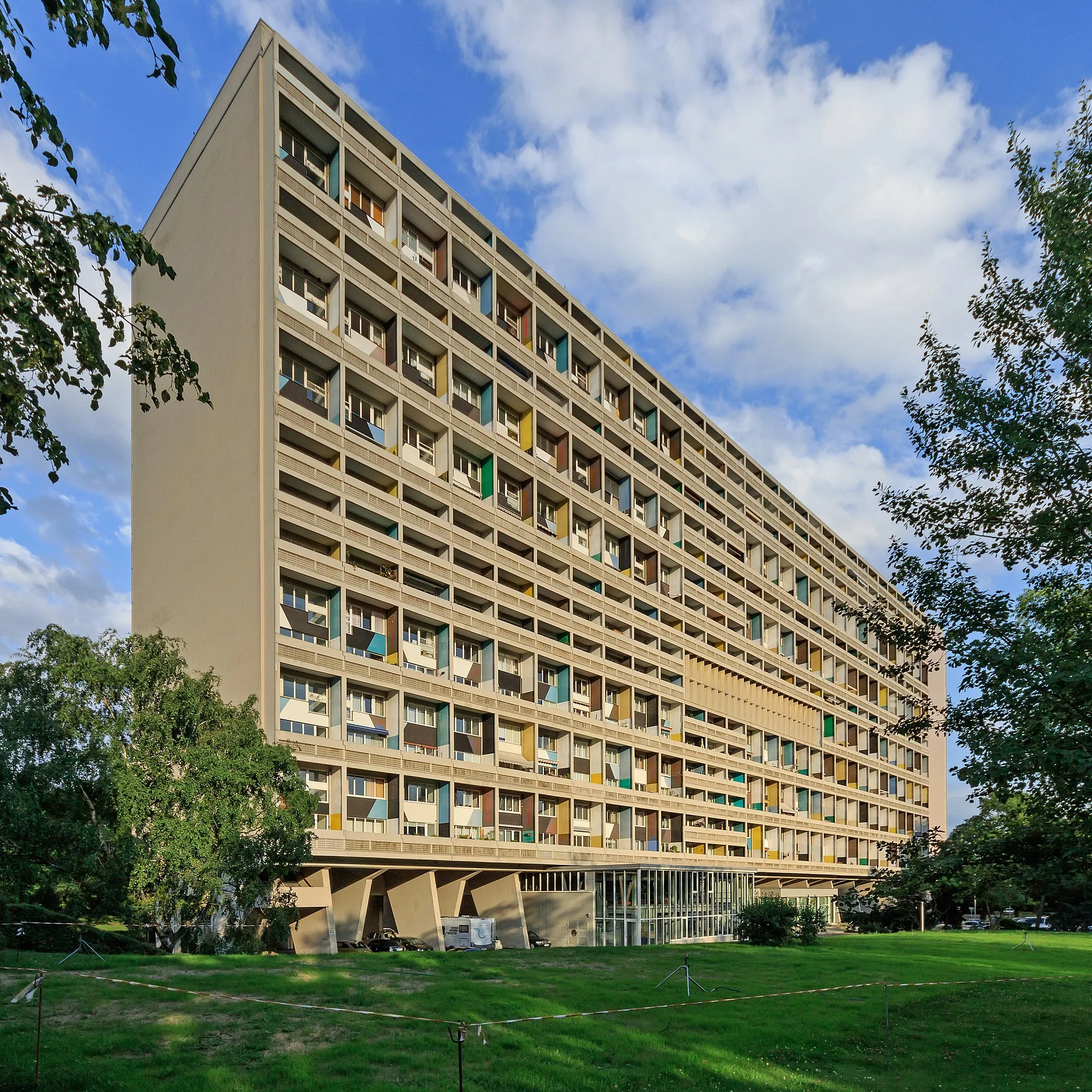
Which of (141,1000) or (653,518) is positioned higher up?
(653,518)

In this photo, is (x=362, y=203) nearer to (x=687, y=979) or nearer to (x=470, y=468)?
(x=470, y=468)

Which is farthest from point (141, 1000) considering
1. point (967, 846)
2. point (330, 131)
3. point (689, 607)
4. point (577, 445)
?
point (689, 607)

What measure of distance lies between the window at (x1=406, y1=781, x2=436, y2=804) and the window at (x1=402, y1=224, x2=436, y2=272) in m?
26.2

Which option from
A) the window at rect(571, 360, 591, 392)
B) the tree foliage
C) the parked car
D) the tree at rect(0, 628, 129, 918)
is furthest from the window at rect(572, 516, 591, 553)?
the tree foliage

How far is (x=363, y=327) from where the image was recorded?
163 feet

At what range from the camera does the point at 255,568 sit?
42156mm

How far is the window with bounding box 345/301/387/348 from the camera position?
159 feet

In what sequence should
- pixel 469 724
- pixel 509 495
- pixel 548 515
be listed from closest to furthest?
1. pixel 469 724
2. pixel 509 495
3. pixel 548 515

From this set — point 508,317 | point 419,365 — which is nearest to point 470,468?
point 419,365

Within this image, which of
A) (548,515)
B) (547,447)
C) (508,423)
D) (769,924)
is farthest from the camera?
(547,447)

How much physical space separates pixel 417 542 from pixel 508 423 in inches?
499

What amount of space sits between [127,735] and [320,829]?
10.9 metres

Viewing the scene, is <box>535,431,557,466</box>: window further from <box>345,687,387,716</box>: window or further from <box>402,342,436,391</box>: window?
<box>345,687,387,716</box>: window

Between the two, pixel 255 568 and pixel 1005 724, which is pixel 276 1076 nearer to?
pixel 1005 724
